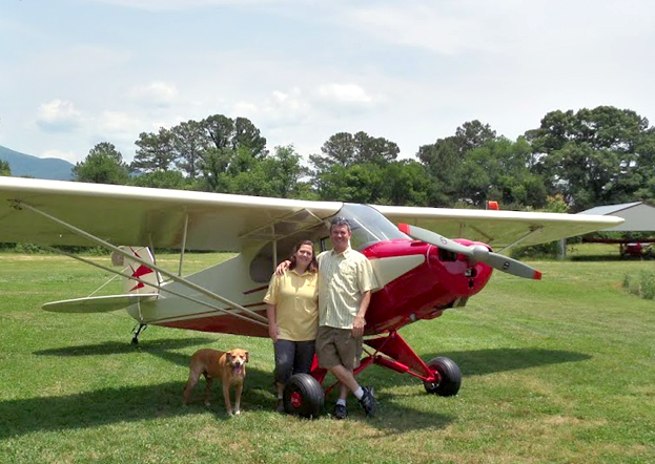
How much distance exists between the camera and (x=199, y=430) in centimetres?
555

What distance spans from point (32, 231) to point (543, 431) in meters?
5.74

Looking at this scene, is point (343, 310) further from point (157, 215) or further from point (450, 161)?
point (450, 161)

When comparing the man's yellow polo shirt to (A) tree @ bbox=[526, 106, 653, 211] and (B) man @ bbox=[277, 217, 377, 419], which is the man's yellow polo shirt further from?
(A) tree @ bbox=[526, 106, 653, 211]

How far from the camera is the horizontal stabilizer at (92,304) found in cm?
877

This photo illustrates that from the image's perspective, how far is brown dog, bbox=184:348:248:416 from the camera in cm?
594

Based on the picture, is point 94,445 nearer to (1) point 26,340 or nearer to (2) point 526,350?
(1) point 26,340

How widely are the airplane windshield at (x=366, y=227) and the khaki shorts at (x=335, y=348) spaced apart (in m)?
0.97

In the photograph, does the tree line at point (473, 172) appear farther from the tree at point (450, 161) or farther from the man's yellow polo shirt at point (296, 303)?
the man's yellow polo shirt at point (296, 303)

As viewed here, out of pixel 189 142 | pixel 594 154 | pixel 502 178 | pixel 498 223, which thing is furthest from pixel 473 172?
pixel 498 223

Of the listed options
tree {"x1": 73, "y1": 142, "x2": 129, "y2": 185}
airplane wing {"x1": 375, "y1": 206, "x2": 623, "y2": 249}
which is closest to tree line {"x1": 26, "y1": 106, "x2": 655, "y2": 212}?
tree {"x1": 73, "y1": 142, "x2": 129, "y2": 185}

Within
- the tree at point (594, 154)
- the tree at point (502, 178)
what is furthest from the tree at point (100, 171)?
the tree at point (594, 154)

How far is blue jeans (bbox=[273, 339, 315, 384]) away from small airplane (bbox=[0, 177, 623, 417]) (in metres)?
0.16

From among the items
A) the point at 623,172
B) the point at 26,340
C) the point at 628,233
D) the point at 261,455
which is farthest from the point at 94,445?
the point at 623,172

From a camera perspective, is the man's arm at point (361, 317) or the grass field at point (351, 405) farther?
the man's arm at point (361, 317)
